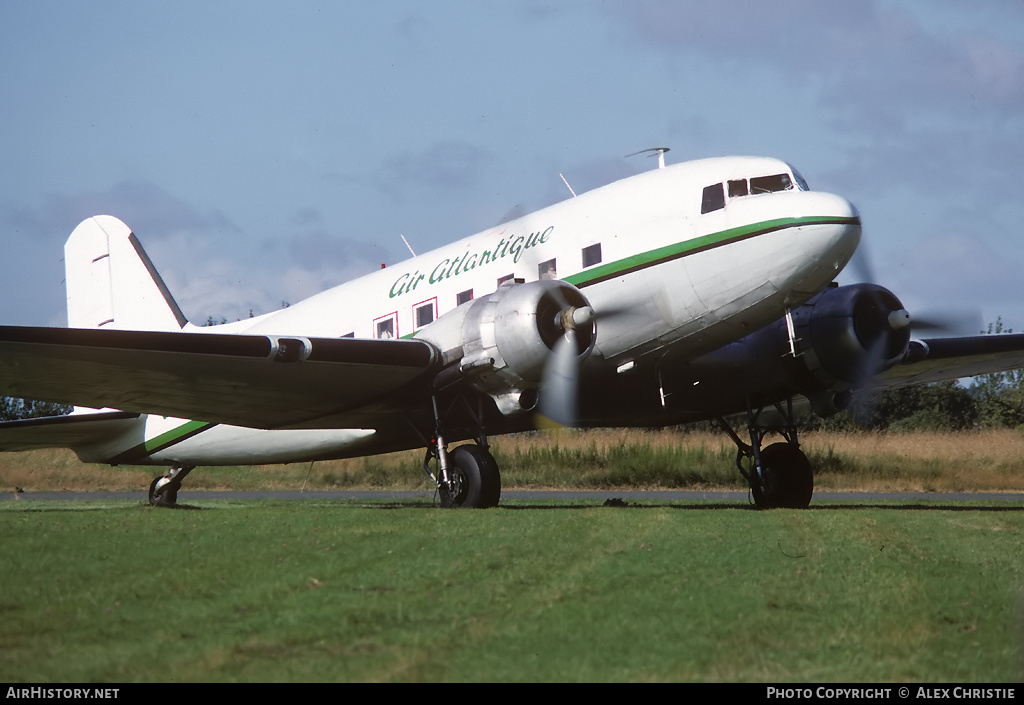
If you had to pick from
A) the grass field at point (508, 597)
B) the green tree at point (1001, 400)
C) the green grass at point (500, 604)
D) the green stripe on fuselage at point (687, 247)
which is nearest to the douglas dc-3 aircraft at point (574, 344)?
the green stripe on fuselage at point (687, 247)

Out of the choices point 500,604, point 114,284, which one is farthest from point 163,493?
point 500,604

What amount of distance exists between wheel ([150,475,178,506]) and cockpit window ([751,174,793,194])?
12.3 meters

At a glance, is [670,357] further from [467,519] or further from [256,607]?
[256,607]

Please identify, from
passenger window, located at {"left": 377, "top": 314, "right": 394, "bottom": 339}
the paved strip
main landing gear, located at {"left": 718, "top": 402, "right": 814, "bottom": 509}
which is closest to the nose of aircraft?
main landing gear, located at {"left": 718, "top": 402, "right": 814, "bottom": 509}

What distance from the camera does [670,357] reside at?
13969 mm

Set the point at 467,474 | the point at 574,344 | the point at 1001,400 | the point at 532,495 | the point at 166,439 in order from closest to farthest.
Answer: the point at 574,344, the point at 467,474, the point at 166,439, the point at 532,495, the point at 1001,400

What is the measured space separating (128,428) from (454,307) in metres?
7.62

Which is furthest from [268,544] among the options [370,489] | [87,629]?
[370,489]

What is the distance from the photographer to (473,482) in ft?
45.2

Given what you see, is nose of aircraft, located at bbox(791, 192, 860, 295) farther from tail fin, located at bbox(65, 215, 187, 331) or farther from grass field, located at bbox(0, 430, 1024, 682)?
tail fin, located at bbox(65, 215, 187, 331)

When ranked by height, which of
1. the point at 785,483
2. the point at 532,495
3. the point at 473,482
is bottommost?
the point at 532,495

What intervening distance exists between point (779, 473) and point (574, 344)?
4.62 m
